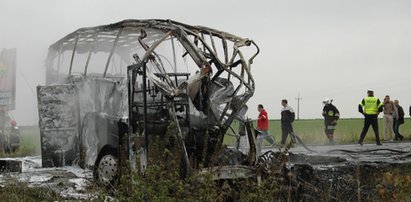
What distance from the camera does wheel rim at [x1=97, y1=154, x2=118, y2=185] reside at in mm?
9719

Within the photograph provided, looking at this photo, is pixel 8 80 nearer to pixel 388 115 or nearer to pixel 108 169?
pixel 108 169

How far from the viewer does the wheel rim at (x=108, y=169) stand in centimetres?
972

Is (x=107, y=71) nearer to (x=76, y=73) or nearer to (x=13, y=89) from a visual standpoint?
(x=76, y=73)

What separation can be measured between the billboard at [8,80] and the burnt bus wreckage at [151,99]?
9598 millimetres

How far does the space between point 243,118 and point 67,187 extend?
2.84m

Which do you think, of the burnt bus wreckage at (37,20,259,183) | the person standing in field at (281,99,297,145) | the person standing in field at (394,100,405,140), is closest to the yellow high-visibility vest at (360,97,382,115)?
the person standing in field at (281,99,297,145)

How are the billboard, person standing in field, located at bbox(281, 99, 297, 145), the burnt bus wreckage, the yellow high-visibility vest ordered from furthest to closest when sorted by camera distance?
the billboard
person standing in field, located at bbox(281, 99, 297, 145)
the yellow high-visibility vest
the burnt bus wreckage

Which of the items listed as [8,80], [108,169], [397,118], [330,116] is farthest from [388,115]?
[108,169]

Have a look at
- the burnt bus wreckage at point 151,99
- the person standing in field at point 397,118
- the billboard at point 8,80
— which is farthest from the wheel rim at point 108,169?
the person standing in field at point 397,118

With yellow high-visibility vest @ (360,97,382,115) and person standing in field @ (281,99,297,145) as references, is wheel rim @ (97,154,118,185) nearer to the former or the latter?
person standing in field @ (281,99,297,145)

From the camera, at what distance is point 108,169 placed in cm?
991

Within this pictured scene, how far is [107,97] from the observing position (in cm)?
1083

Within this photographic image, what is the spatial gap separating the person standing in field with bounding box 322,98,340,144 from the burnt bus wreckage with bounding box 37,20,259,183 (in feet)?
31.2

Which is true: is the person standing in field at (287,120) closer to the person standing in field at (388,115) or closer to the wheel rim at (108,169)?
the person standing in field at (388,115)
